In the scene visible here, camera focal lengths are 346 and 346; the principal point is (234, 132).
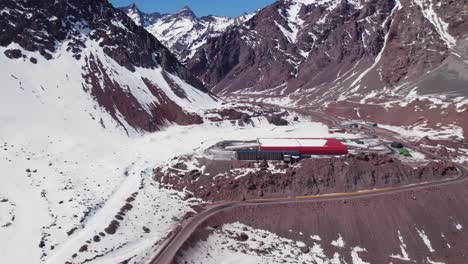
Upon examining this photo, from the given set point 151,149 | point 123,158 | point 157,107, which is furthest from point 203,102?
point 123,158

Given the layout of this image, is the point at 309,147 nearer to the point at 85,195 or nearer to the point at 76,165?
the point at 85,195

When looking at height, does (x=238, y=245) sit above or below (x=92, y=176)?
below

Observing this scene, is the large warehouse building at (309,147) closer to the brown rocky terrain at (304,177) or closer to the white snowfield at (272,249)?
the brown rocky terrain at (304,177)

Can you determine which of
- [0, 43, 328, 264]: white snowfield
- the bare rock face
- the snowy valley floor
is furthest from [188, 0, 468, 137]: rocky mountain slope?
the snowy valley floor

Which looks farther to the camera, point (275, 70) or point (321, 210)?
point (275, 70)

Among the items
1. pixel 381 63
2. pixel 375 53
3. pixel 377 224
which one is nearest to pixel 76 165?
pixel 377 224

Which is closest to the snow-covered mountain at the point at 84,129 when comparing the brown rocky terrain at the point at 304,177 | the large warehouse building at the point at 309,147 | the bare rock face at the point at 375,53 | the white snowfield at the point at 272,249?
the brown rocky terrain at the point at 304,177

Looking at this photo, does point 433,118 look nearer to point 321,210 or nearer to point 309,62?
point 321,210
